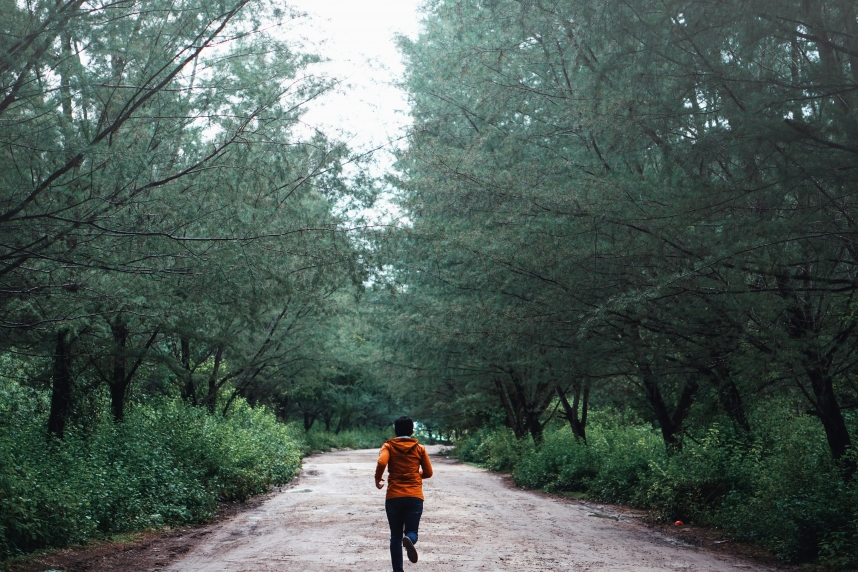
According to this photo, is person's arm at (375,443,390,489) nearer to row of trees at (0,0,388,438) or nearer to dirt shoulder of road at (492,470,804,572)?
row of trees at (0,0,388,438)

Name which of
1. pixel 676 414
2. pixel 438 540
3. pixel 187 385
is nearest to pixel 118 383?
pixel 187 385

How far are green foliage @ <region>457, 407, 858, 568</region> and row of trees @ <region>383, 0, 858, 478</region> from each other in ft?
1.89

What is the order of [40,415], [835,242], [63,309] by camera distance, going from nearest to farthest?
[835,242]
[63,309]
[40,415]

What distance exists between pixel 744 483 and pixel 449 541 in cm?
534

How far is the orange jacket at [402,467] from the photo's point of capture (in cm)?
846

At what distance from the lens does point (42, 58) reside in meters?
7.33

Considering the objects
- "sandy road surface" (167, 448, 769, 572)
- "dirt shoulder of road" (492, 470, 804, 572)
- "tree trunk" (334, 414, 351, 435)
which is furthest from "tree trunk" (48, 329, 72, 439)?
"tree trunk" (334, 414, 351, 435)

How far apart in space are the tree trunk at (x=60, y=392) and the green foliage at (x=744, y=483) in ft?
36.1

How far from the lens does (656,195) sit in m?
9.66

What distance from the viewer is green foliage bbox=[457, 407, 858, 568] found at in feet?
31.8

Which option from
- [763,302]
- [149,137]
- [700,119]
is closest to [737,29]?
[700,119]

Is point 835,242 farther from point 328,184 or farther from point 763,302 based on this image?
point 328,184

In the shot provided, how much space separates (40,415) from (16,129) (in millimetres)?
10851

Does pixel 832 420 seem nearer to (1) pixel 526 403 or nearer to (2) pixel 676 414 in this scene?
(2) pixel 676 414
